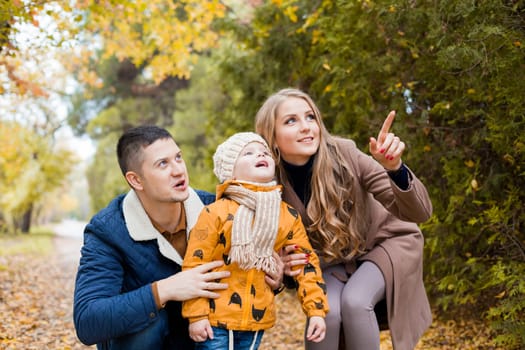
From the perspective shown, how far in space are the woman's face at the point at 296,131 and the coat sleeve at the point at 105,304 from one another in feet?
3.44

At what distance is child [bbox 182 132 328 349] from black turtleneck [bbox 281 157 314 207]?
0.42 meters

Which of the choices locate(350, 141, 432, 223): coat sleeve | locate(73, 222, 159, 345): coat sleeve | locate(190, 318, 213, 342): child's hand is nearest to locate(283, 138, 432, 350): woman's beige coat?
locate(350, 141, 432, 223): coat sleeve

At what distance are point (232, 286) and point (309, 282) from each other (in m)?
0.36

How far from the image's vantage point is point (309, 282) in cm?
238

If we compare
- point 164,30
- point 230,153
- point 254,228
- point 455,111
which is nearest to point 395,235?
point 254,228

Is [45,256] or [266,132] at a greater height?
[266,132]

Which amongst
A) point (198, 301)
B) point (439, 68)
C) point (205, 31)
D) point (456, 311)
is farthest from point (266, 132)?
point (205, 31)

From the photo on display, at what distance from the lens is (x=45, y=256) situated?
509 inches

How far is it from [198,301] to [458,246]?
9.29 ft

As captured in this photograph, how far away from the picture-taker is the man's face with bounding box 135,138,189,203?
7.97 feet

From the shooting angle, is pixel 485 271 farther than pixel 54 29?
No

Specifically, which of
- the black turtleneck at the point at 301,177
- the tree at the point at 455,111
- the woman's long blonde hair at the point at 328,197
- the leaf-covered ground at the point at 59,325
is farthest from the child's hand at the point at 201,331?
the leaf-covered ground at the point at 59,325

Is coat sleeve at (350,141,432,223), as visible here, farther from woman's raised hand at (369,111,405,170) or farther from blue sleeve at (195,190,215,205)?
blue sleeve at (195,190,215,205)

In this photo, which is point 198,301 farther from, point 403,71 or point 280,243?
point 403,71
